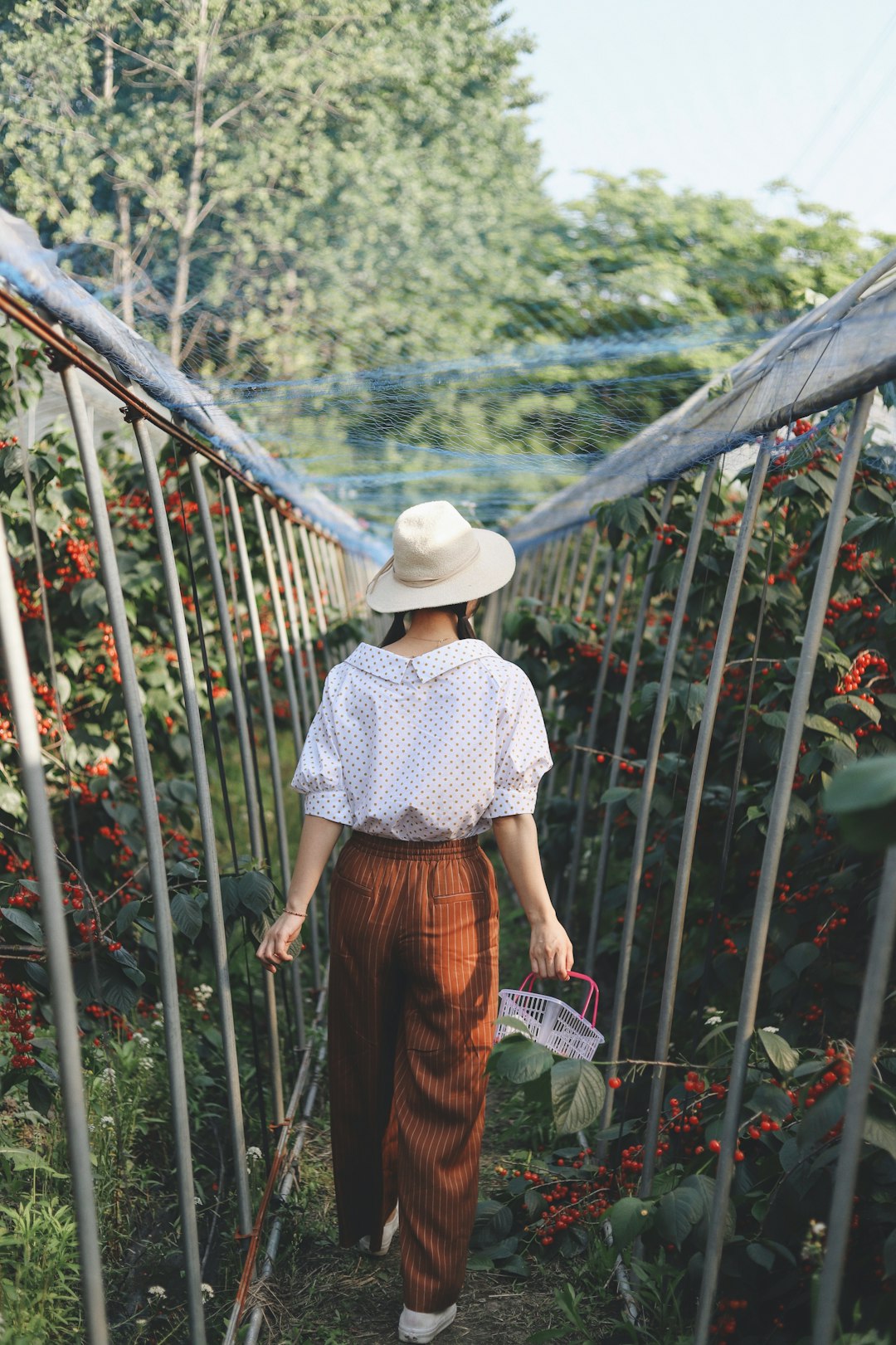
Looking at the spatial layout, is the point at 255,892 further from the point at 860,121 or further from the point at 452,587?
the point at 860,121

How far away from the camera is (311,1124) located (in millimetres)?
2996

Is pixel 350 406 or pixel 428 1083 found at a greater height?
pixel 350 406

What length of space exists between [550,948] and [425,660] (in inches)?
22.5

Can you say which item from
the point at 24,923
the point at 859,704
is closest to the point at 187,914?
the point at 24,923

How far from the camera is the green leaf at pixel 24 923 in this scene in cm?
178

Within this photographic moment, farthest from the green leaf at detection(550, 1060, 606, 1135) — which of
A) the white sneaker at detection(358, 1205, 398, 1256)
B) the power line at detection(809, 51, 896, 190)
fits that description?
the power line at detection(809, 51, 896, 190)

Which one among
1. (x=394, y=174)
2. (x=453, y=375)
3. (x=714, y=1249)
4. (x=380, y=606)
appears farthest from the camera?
(x=394, y=174)

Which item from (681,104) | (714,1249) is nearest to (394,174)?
(681,104)

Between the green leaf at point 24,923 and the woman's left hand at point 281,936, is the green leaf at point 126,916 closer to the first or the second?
the green leaf at point 24,923

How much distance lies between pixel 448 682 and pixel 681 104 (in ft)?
6.75

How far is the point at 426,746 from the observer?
205 cm

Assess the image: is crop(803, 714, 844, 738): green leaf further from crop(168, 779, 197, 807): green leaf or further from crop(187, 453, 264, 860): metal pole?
crop(168, 779, 197, 807): green leaf

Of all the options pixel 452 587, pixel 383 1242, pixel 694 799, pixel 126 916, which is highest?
pixel 452 587

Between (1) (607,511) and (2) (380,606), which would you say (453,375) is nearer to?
(2) (380,606)
